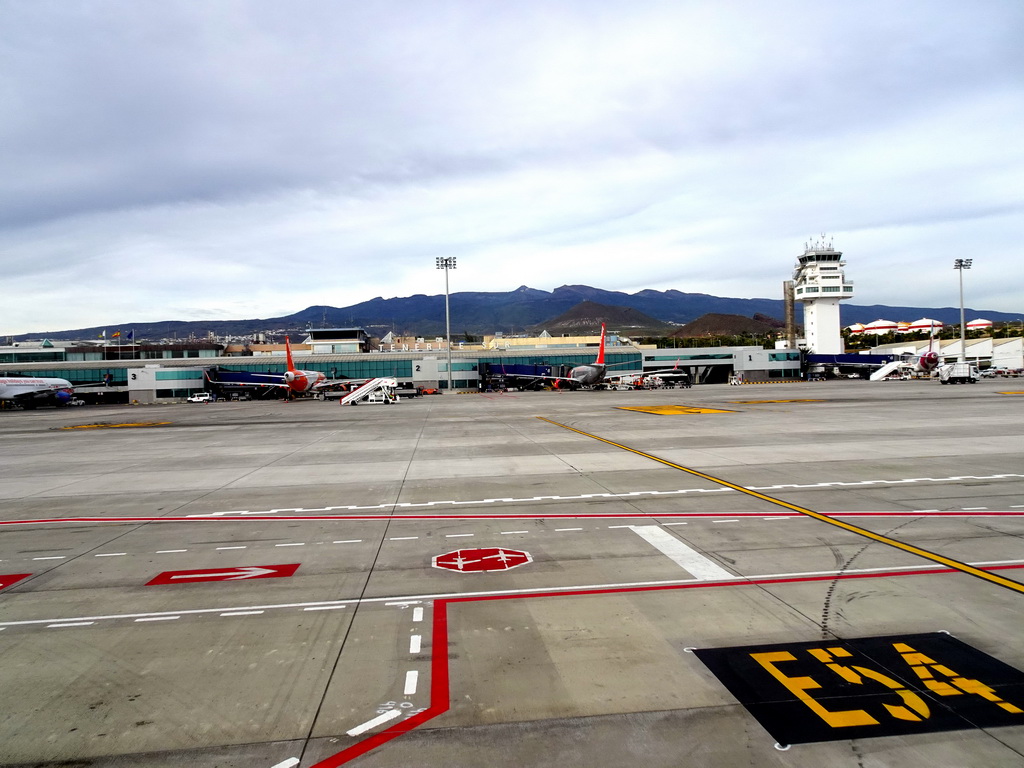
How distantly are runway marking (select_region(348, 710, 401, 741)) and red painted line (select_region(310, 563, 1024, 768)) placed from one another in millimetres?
149

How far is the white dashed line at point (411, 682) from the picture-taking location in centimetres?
659

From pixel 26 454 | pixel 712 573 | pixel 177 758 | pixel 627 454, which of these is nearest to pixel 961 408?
pixel 627 454

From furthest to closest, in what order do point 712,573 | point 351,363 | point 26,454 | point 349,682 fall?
point 351,363 < point 26,454 < point 712,573 < point 349,682

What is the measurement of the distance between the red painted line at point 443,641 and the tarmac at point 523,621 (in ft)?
0.12

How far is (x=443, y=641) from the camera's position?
785 cm

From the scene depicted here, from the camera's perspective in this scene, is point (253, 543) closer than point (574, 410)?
Yes

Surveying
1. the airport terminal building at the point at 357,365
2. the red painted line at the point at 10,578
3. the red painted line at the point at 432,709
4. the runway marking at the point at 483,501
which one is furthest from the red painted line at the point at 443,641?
the airport terminal building at the point at 357,365

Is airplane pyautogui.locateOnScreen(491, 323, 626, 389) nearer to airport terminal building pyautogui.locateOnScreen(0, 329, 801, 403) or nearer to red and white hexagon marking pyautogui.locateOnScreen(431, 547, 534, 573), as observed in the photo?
airport terminal building pyautogui.locateOnScreen(0, 329, 801, 403)

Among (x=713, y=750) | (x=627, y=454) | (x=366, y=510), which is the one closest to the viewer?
(x=713, y=750)

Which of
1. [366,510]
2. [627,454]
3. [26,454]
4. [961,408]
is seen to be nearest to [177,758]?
[366,510]

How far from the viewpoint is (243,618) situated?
29.0 feet

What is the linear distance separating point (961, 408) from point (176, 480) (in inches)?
1894

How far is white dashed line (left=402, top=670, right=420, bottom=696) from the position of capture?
6594 mm

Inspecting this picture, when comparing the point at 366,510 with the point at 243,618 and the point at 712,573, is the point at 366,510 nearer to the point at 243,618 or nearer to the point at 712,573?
the point at 243,618
